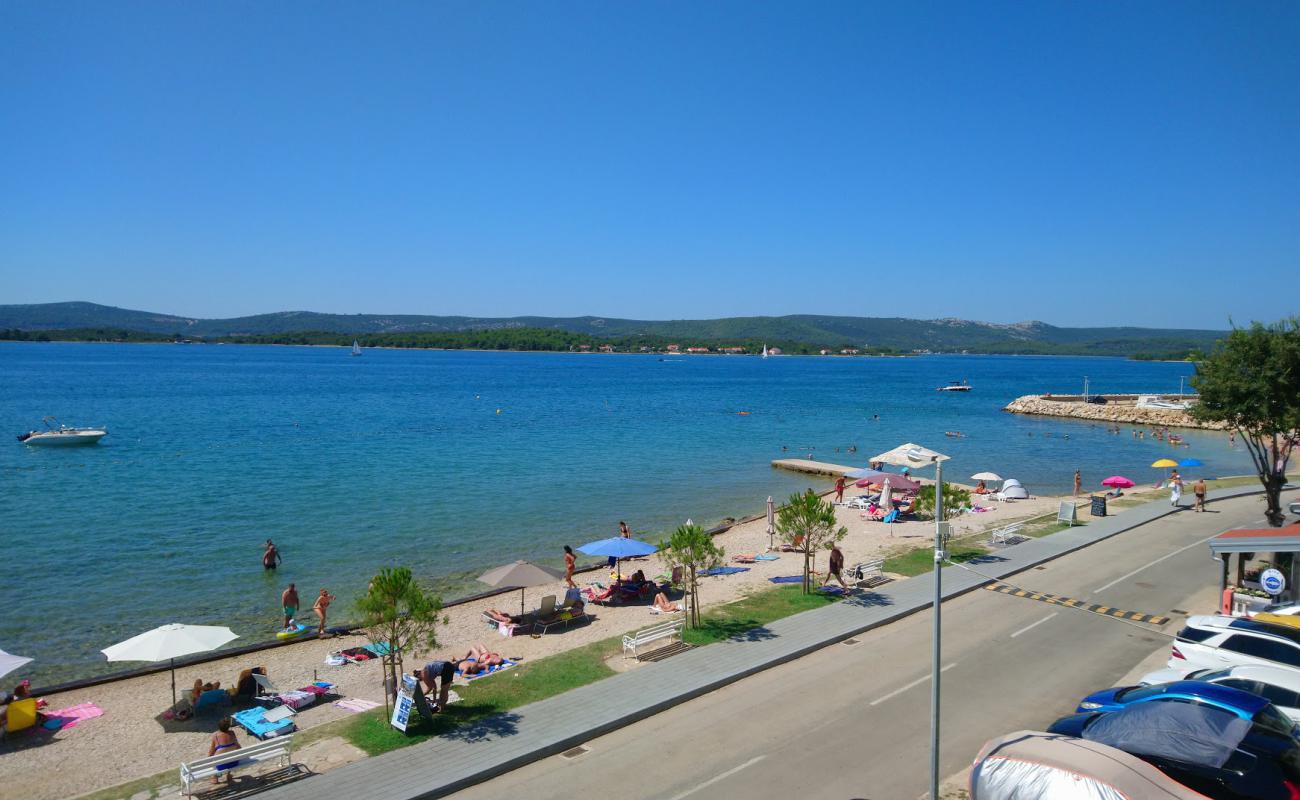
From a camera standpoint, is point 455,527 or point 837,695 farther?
point 455,527

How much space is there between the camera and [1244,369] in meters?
23.3

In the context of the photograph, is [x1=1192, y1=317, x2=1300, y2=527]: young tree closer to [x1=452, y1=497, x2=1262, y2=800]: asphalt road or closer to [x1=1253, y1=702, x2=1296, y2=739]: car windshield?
[x1=452, y1=497, x2=1262, y2=800]: asphalt road

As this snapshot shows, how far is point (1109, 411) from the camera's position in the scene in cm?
8288

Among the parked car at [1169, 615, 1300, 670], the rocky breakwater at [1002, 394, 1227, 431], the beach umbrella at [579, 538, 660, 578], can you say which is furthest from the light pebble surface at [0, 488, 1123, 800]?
the rocky breakwater at [1002, 394, 1227, 431]

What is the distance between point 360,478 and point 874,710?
1365 inches

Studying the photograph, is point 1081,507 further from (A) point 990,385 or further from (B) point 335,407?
(A) point 990,385

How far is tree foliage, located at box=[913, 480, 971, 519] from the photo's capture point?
954 inches

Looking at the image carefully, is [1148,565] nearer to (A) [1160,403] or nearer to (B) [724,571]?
(B) [724,571]

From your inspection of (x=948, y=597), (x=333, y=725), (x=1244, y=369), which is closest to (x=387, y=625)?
(x=333, y=725)

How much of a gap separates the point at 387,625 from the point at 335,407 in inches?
2951

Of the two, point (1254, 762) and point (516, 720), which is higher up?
point (1254, 762)

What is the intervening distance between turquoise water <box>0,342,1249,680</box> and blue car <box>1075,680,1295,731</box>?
57.1 feet

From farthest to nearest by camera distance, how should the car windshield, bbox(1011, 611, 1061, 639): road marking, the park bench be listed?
the park bench → bbox(1011, 611, 1061, 639): road marking → the car windshield

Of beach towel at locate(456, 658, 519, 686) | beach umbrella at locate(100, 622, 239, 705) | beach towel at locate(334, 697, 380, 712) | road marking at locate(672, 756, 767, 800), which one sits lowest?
beach towel at locate(334, 697, 380, 712)
